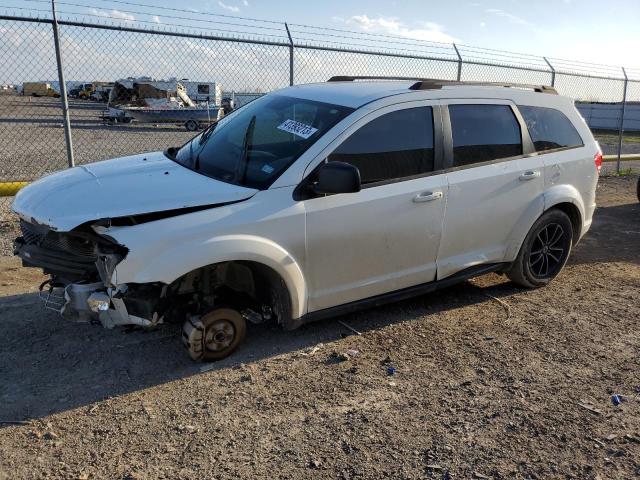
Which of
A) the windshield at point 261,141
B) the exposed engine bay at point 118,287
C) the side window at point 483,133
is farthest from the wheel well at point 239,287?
the side window at point 483,133

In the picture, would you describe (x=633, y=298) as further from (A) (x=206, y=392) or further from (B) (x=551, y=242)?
(A) (x=206, y=392)

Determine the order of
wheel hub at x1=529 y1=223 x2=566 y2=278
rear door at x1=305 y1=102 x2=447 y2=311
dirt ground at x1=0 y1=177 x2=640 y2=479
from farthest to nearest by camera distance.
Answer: wheel hub at x1=529 y1=223 x2=566 y2=278
rear door at x1=305 y1=102 x2=447 y2=311
dirt ground at x1=0 y1=177 x2=640 y2=479

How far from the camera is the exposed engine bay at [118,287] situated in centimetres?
338

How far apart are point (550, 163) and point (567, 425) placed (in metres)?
2.62

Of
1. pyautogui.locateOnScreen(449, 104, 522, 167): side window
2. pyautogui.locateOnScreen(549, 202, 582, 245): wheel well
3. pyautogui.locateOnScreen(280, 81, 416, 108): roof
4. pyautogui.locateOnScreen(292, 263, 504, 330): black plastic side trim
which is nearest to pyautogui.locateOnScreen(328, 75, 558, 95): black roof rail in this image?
pyautogui.locateOnScreen(280, 81, 416, 108): roof

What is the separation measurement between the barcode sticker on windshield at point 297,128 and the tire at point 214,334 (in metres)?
1.35

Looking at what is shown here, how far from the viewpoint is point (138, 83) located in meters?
30.0

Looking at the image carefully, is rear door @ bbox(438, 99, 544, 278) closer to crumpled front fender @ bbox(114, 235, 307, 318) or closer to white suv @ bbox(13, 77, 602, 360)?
white suv @ bbox(13, 77, 602, 360)

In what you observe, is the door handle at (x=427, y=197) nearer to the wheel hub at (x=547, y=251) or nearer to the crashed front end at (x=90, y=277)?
the wheel hub at (x=547, y=251)

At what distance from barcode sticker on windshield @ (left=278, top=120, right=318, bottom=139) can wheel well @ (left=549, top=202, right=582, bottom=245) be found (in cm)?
265

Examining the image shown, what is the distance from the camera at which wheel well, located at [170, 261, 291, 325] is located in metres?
3.67

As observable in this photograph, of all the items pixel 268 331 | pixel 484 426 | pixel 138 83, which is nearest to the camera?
pixel 484 426

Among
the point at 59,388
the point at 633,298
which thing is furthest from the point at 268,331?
the point at 633,298

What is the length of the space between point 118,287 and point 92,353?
34.3 inches
